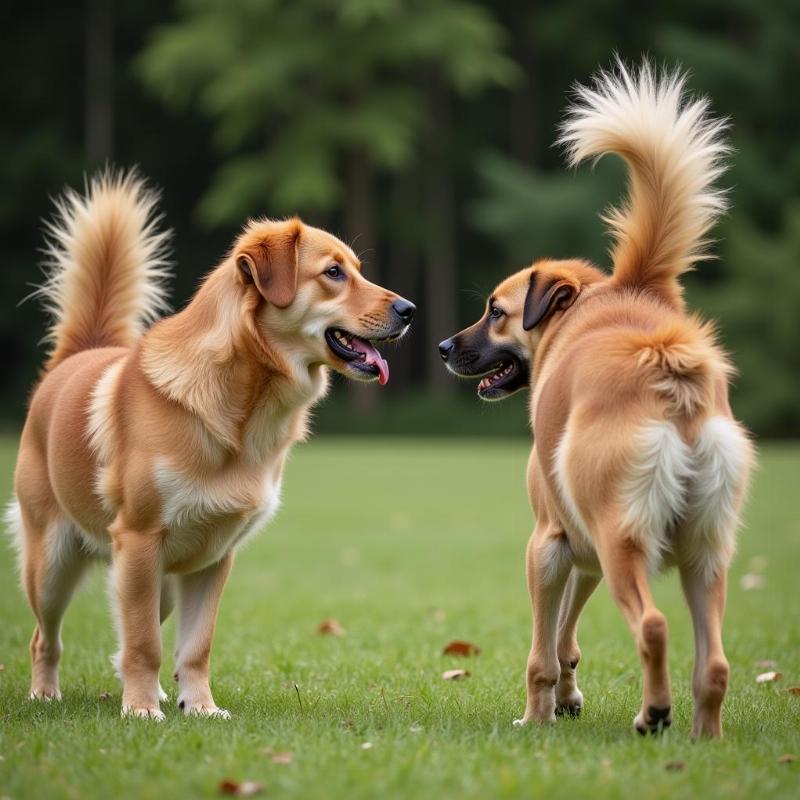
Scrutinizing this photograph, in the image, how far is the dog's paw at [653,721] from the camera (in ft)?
13.4

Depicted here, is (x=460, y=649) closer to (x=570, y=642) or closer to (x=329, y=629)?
(x=329, y=629)

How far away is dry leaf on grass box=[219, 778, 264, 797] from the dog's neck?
69.6 inches

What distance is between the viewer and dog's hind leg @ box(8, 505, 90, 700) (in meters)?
5.59

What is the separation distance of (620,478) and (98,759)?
6.40ft

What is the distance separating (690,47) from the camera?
1283 inches

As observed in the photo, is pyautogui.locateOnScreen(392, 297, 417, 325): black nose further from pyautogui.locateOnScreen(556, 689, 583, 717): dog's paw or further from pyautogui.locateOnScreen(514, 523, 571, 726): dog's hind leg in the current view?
pyautogui.locateOnScreen(556, 689, 583, 717): dog's paw

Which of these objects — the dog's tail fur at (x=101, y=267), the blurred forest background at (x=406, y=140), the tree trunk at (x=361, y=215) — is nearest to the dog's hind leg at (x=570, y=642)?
the dog's tail fur at (x=101, y=267)

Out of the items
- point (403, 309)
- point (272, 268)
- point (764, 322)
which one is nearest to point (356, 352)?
point (403, 309)

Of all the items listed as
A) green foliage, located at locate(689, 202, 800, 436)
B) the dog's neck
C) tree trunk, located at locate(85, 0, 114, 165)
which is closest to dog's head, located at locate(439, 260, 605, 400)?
the dog's neck

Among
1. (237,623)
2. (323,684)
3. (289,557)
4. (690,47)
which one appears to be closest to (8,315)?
(690,47)

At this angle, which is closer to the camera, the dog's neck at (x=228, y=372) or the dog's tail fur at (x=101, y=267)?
the dog's neck at (x=228, y=372)

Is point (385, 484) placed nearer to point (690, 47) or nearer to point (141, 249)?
point (141, 249)

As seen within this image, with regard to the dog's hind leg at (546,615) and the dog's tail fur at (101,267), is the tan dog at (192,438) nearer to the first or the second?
the dog's tail fur at (101,267)

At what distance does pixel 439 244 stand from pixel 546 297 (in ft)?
105
